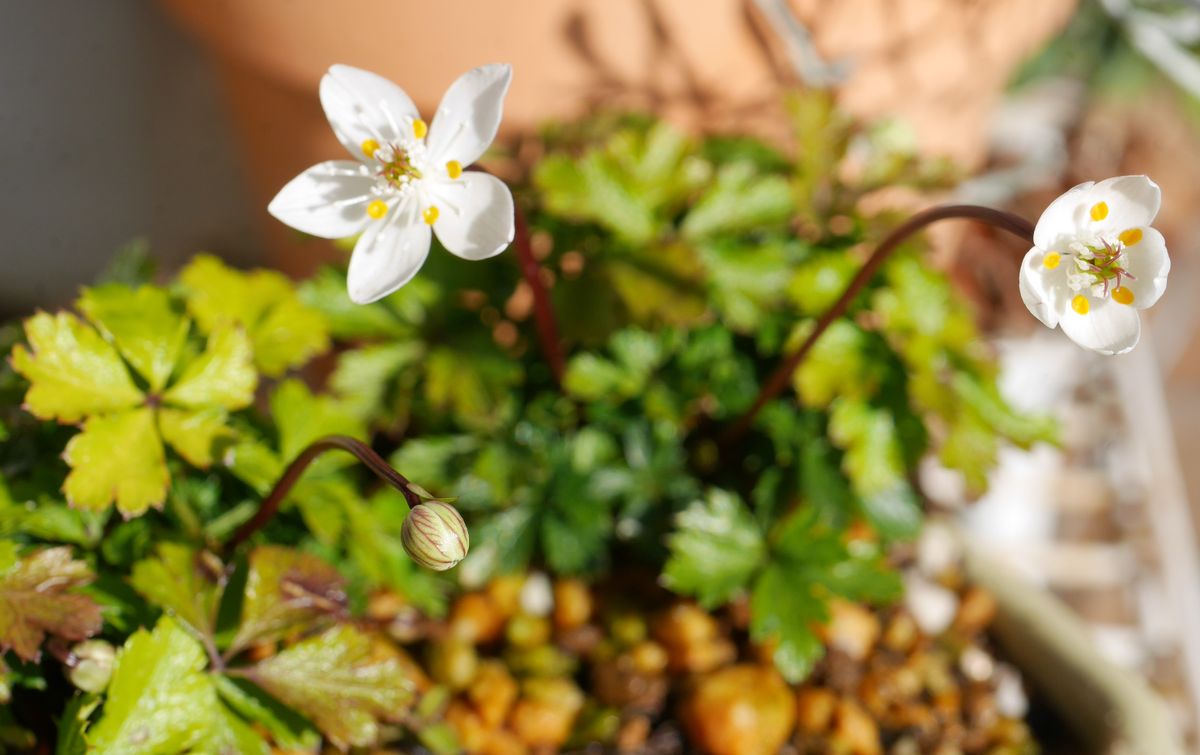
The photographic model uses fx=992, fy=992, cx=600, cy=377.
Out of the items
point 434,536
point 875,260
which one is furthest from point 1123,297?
point 434,536

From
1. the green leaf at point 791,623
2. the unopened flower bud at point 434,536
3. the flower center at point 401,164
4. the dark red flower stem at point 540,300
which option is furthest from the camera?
the green leaf at point 791,623

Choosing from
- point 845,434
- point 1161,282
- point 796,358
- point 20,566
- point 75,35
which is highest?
point 75,35

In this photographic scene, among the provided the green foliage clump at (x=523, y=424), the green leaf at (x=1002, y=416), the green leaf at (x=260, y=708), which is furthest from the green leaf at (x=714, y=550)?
the green leaf at (x=260, y=708)

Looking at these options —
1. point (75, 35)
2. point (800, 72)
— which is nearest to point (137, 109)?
point (75, 35)

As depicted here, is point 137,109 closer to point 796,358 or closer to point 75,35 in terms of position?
point 75,35

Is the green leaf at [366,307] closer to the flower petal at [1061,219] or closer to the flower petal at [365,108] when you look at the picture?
the flower petal at [365,108]
